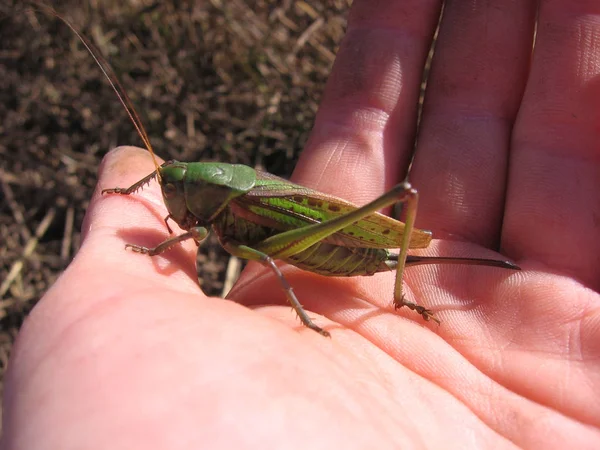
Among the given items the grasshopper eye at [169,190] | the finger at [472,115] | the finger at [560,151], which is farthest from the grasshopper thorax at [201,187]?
the finger at [560,151]

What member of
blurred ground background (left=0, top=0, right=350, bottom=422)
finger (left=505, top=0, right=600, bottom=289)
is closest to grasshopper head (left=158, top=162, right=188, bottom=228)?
blurred ground background (left=0, top=0, right=350, bottom=422)

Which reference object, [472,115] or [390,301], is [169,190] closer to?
[390,301]

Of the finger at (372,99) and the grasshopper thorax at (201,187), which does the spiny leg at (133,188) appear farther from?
the finger at (372,99)

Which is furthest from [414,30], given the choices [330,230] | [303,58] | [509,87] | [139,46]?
[139,46]

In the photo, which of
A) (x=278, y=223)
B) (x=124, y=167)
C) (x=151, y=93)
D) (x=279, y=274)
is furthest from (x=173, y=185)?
(x=151, y=93)

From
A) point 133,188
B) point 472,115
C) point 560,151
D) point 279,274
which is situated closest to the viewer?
point 279,274

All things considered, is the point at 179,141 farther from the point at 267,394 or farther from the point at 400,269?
the point at 267,394
